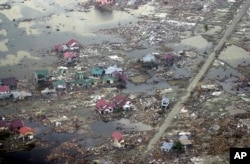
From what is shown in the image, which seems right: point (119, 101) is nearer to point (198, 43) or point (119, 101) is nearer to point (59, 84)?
point (59, 84)

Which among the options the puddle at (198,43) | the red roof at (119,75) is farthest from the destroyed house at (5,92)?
the puddle at (198,43)

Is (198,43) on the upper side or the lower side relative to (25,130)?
upper

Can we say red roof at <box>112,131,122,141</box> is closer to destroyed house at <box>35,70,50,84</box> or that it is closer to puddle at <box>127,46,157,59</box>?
destroyed house at <box>35,70,50,84</box>

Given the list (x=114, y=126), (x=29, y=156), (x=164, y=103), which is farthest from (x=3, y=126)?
(x=164, y=103)

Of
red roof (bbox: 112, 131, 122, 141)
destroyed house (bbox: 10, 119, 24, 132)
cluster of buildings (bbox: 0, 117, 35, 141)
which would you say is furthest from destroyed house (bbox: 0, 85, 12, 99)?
red roof (bbox: 112, 131, 122, 141)

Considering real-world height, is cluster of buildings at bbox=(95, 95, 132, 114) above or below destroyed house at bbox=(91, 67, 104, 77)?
below

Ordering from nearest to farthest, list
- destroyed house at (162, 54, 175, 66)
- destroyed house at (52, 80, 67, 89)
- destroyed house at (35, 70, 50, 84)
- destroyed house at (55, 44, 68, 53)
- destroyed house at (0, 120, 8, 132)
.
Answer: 1. destroyed house at (0, 120, 8, 132)
2. destroyed house at (52, 80, 67, 89)
3. destroyed house at (35, 70, 50, 84)
4. destroyed house at (162, 54, 175, 66)
5. destroyed house at (55, 44, 68, 53)

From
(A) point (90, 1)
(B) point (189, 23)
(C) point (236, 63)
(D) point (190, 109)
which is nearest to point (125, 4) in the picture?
(A) point (90, 1)
